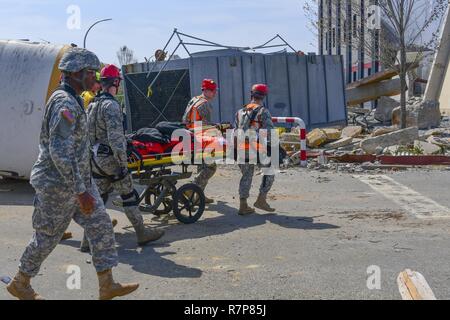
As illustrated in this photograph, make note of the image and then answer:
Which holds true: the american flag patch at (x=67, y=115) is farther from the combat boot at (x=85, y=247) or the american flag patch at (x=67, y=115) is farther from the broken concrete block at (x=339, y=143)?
the broken concrete block at (x=339, y=143)

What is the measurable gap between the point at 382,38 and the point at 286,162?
6355 mm

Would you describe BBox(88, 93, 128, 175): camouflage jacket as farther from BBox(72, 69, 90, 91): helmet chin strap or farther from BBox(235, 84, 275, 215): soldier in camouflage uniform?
BBox(235, 84, 275, 215): soldier in camouflage uniform

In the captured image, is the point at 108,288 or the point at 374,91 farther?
the point at 374,91

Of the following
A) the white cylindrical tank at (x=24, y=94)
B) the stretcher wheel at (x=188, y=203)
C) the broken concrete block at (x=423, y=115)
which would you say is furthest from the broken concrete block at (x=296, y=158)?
the broken concrete block at (x=423, y=115)

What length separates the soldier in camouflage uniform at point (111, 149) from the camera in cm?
644

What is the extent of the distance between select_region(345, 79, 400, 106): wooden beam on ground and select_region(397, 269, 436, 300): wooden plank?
19154 millimetres

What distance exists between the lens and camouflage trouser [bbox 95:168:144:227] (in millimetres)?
6797

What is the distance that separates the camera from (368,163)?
1261 centimetres


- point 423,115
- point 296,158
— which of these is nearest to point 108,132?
point 296,158

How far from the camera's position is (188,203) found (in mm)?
8000

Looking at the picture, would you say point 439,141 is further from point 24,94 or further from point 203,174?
point 24,94

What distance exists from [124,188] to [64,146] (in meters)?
2.25
